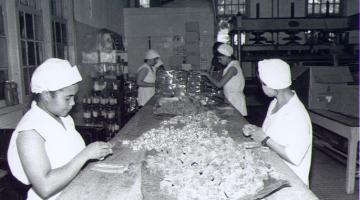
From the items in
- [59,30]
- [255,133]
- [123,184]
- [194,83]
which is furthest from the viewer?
[59,30]

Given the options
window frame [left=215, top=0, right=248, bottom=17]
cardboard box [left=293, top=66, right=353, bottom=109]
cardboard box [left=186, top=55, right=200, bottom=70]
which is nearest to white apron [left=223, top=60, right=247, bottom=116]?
cardboard box [left=293, top=66, right=353, bottom=109]

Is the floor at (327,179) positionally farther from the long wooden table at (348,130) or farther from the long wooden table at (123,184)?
the long wooden table at (123,184)

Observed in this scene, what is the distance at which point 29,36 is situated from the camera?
5020 millimetres

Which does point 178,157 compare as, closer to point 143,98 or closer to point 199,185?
point 199,185

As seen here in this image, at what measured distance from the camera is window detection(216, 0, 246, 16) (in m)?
14.6

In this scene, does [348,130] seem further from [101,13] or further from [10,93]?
[101,13]

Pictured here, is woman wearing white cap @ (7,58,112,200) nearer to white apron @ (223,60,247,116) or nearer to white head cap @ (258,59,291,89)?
white head cap @ (258,59,291,89)

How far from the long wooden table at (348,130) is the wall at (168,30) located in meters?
6.21

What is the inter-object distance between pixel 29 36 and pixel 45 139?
3.73m

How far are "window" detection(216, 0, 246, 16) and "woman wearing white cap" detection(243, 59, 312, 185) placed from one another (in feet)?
41.4

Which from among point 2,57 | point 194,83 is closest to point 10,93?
point 2,57

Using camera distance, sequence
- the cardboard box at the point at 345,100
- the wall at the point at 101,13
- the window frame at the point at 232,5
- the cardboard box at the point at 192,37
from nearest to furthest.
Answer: the cardboard box at the point at 345,100 < the wall at the point at 101,13 < the cardboard box at the point at 192,37 < the window frame at the point at 232,5

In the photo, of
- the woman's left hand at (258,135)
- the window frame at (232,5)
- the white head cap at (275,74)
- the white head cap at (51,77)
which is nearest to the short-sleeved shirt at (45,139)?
the white head cap at (51,77)

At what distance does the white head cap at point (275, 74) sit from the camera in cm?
232
